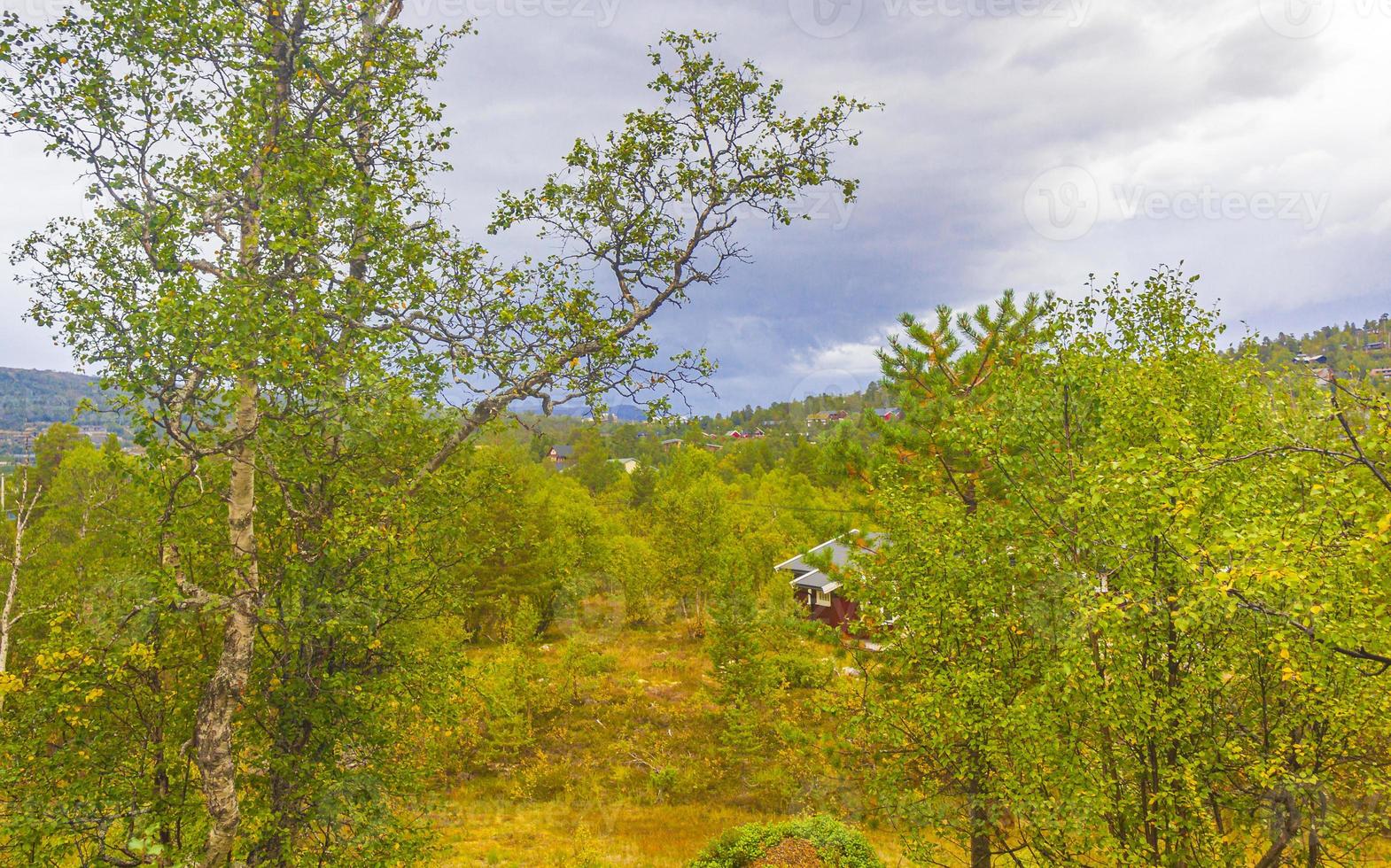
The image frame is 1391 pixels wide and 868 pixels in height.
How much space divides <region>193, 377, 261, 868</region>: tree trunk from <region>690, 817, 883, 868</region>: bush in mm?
9615

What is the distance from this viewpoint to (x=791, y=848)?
14086mm

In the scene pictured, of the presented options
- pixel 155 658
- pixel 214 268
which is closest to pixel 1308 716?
pixel 155 658

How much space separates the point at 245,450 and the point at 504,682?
2255 cm

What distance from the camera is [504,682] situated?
91.5ft

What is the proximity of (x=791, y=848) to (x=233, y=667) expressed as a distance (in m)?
11.8

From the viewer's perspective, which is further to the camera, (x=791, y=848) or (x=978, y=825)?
(x=791, y=848)

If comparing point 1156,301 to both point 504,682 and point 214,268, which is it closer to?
point 214,268

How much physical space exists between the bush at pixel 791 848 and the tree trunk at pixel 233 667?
9615 millimetres

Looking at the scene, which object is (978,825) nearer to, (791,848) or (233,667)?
(791,848)

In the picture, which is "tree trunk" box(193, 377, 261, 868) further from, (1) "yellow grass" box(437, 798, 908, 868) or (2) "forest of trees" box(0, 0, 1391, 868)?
(1) "yellow grass" box(437, 798, 908, 868)

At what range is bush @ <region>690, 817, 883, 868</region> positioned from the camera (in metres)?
13.9

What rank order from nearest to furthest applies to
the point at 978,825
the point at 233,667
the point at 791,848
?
the point at 233,667 < the point at 978,825 < the point at 791,848

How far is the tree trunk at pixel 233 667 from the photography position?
301 inches

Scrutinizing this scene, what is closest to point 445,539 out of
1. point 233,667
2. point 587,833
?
point 233,667
